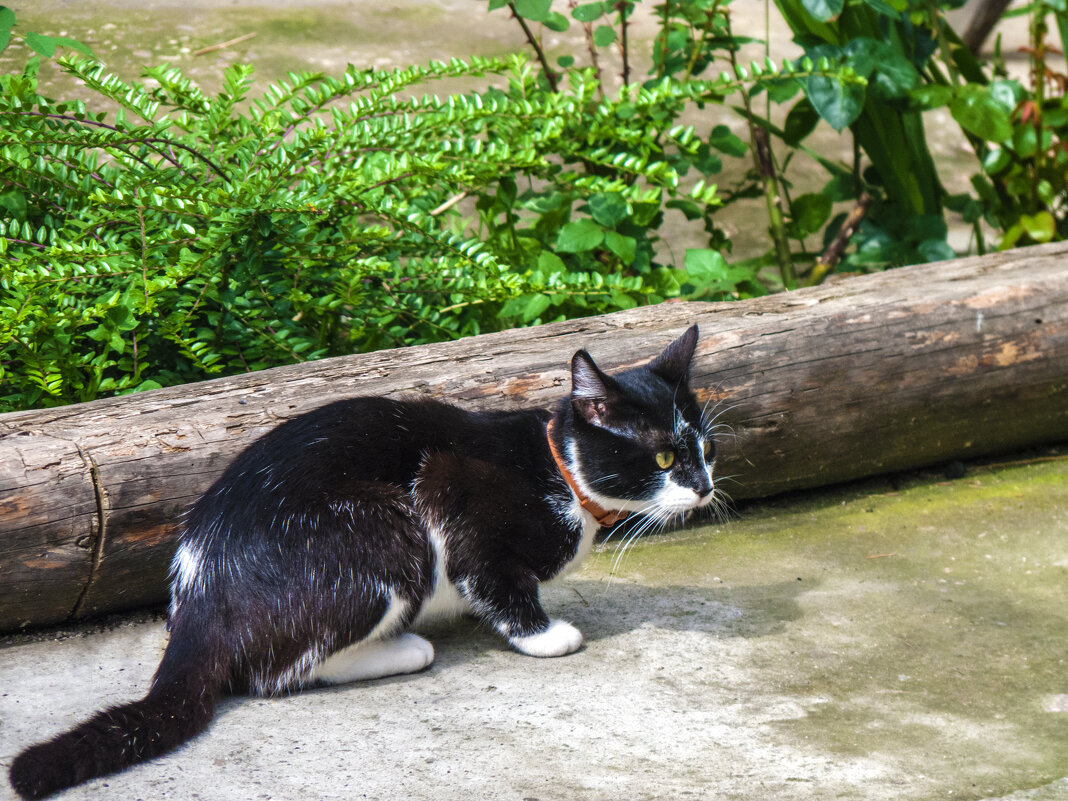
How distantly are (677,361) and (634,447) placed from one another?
0.26 meters

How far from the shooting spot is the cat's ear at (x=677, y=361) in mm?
2326

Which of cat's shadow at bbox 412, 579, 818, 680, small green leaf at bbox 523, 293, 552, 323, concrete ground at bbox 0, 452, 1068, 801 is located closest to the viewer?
concrete ground at bbox 0, 452, 1068, 801

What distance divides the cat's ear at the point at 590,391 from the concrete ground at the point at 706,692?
1.77ft

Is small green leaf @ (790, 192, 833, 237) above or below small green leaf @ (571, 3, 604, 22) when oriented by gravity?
below

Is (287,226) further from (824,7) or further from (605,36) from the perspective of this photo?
(824,7)

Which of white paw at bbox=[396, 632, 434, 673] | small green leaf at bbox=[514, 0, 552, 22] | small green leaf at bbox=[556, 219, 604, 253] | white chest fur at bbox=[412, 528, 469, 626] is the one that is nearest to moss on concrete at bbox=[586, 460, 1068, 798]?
white chest fur at bbox=[412, 528, 469, 626]

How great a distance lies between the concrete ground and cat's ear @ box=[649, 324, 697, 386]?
1.95 feet

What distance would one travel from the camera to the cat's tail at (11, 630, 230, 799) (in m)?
1.62

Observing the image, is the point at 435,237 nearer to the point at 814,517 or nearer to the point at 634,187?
the point at 634,187

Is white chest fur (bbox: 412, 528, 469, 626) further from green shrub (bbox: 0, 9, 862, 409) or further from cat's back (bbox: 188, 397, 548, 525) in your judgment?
green shrub (bbox: 0, 9, 862, 409)

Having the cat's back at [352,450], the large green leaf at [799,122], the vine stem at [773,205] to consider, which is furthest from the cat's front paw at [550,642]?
the large green leaf at [799,122]

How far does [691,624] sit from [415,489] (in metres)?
Answer: 0.78

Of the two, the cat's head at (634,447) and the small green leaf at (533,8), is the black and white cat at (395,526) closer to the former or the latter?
the cat's head at (634,447)

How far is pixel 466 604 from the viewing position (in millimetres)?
2252
